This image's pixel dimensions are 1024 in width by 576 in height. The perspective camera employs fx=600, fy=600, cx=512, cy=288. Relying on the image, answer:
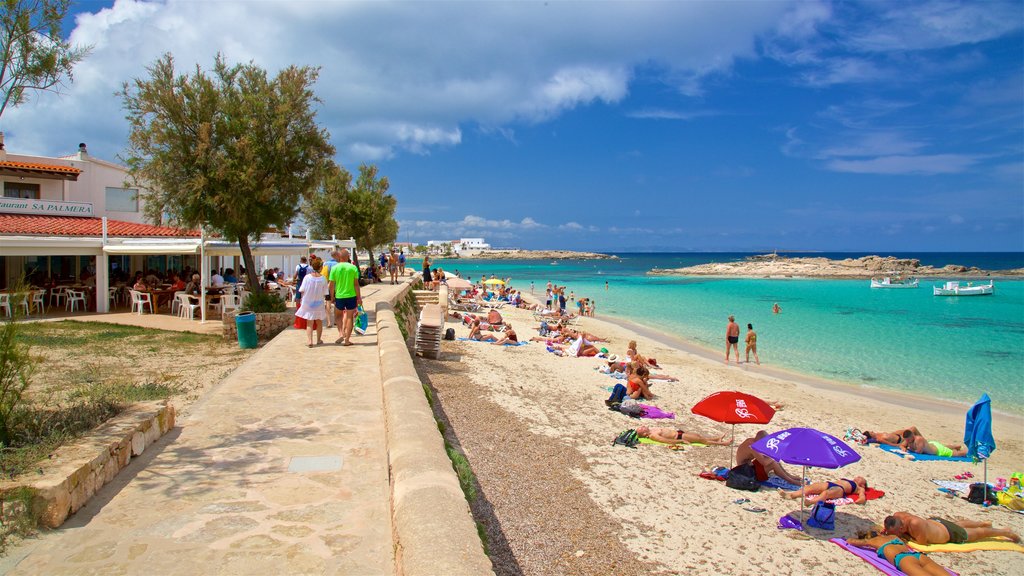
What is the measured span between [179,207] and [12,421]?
10.1m

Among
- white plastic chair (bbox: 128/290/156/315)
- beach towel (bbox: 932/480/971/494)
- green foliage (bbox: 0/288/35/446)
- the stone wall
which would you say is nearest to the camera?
green foliage (bbox: 0/288/35/446)

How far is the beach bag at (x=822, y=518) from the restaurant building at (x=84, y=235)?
47.5 feet

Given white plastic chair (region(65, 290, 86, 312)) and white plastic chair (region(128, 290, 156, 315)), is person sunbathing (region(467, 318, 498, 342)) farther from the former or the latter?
white plastic chair (region(65, 290, 86, 312))

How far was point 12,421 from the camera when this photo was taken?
4.70 metres

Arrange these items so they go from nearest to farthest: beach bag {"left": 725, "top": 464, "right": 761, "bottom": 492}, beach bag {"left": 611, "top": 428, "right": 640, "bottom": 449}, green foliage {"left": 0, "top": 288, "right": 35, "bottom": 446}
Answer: green foliage {"left": 0, "top": 288, "right": 35, "bottom": 446}, beach bag {"left": 725, "top": 464, "right": 761, "bottom": 492}, beach bag {"left": 611, "top": 428, "right": 640, "bottom": 449}

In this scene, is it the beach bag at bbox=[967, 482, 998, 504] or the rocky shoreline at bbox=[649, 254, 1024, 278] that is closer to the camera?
the beach bag at bbox=[967, 482, 998, 504]

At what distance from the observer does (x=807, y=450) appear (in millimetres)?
6926

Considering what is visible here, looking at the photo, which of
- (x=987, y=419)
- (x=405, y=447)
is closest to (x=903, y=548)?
(x=987, y=419)

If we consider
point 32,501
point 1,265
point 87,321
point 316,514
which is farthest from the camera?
point 1,265

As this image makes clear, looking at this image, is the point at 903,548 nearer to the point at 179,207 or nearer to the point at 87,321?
the point at 179,207

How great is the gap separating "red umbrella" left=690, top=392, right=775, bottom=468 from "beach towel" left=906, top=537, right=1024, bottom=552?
2164mm

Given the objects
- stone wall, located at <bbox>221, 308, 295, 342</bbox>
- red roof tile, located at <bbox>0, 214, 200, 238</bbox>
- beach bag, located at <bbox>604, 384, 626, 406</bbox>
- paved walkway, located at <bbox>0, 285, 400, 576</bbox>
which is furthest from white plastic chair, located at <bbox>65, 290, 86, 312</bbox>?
beach bag, located at <bbox>604, 384, 626, 406</bbox>

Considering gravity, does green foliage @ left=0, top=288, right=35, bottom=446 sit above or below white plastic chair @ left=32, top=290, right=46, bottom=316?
above

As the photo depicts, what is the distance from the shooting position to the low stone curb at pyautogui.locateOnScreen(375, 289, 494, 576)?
3.09 m
